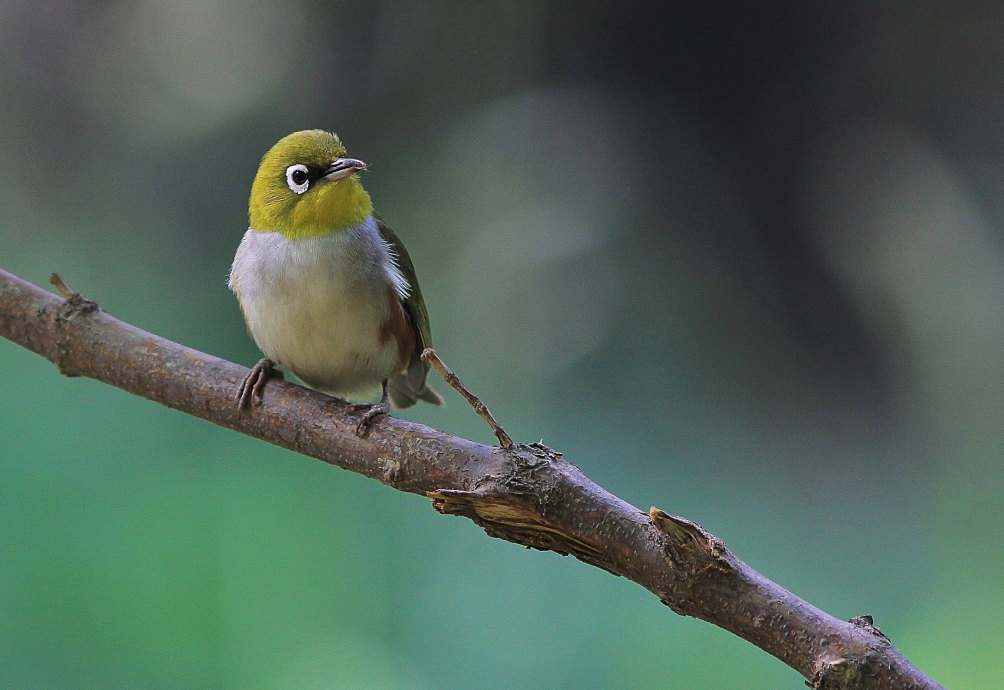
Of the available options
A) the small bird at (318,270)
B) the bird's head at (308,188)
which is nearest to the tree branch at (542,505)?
the small bird at (318,270)

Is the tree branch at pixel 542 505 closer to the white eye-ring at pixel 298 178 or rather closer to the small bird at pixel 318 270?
the small bird at pixel 318 270

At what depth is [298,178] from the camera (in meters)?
1.19

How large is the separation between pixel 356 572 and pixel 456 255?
0.69 m

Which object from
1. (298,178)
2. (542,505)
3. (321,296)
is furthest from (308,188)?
(542,505)

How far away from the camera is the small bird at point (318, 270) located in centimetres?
118

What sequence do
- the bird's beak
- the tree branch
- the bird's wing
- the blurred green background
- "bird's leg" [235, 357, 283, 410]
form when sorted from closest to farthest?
1. the tree branch
2. "bird's leg" [235, 357, 283, 410]
3. the bird's beak
4. the bird's wing
5. the blurred green background

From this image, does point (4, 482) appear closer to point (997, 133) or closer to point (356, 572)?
point (356, 572)

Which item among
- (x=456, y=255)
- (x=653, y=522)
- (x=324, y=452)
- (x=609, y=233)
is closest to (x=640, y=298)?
(x=609, y=233)

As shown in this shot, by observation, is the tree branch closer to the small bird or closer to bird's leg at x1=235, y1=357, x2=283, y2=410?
bird's leg at x1=235, y1=357, x2=283, y2=410

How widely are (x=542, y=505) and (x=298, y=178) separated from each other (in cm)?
59

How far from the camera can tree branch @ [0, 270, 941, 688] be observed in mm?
747

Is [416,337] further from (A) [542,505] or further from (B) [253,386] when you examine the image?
(A) [542,505]

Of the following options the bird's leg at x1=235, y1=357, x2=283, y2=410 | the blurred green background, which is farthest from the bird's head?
the blurred green background

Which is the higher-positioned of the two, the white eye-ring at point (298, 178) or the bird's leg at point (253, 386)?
the white eye-ring at point (298, 178)
